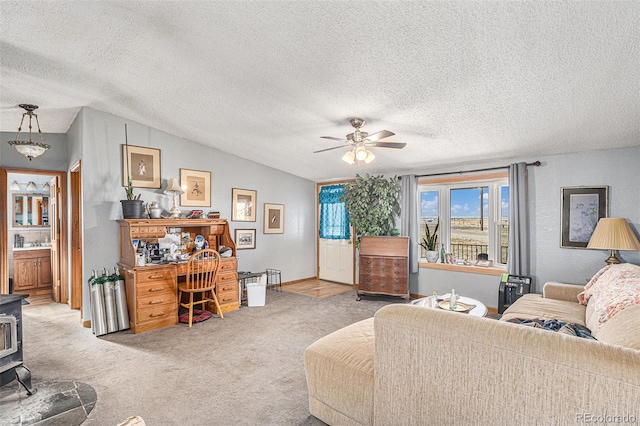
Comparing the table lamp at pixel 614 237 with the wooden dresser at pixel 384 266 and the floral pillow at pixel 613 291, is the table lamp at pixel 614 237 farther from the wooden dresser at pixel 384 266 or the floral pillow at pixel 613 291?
the wooden dresser at pixel 384 266

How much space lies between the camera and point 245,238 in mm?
5711

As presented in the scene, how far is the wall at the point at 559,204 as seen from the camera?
3.62 metres

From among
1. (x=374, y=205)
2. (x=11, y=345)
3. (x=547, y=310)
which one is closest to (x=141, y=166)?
(x=11, y=345)

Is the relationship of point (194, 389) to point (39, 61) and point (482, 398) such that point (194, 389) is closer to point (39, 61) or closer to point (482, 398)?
point (482, 398)

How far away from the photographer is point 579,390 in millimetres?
1132

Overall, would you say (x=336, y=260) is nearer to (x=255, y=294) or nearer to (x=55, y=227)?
(x=255, y=294)

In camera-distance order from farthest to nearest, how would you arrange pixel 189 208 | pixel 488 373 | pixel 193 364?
pixel 189 208 → pixel 193 364 → pixel 488 373

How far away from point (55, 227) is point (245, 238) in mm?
3054

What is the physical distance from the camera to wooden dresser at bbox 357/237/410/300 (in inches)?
200

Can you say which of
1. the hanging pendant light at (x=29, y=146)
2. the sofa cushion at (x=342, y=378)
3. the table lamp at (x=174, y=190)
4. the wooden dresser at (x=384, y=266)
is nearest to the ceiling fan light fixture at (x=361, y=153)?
the sofa cushion at (x=342, y=378)

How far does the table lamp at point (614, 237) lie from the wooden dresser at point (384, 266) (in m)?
2.36

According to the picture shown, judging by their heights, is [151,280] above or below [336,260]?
above

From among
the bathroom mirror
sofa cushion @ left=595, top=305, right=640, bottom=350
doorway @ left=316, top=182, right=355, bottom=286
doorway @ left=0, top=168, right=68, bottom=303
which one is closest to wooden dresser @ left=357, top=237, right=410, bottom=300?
doorway @ left=316, top=182, right=355, bottom=286

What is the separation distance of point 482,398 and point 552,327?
105 cm
